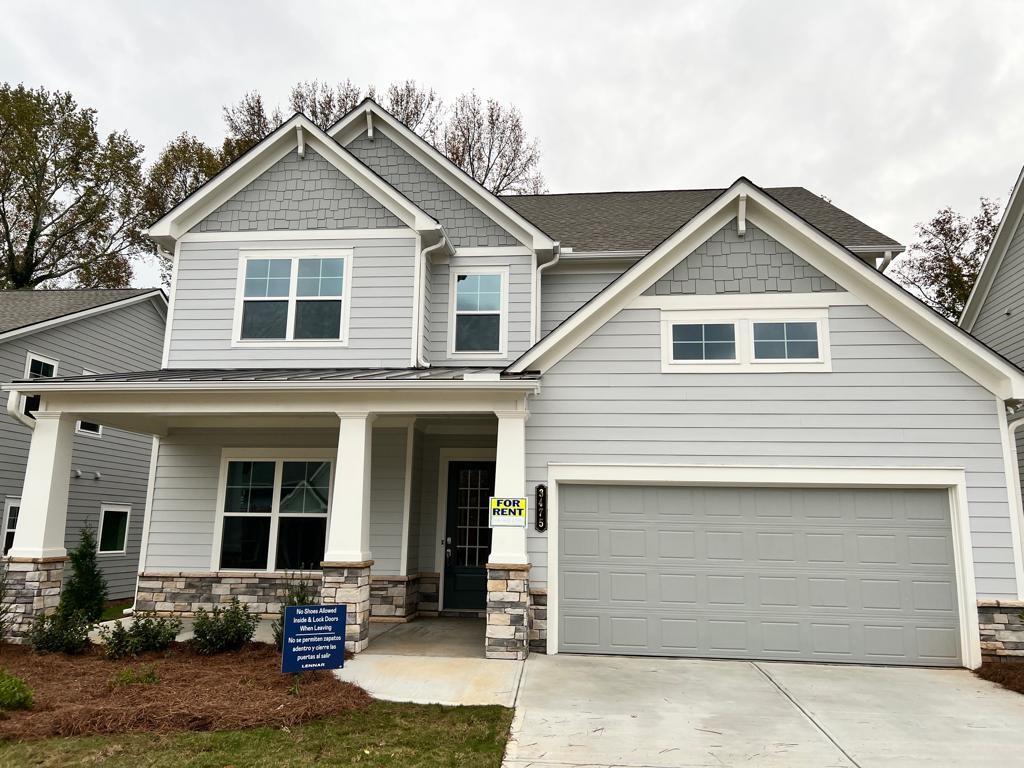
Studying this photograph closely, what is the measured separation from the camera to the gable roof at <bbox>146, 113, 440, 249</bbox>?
1043 centimetres

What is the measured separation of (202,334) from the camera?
10.5m

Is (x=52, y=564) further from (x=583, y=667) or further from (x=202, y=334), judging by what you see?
(x=583, y=667)

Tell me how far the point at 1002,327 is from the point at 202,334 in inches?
548

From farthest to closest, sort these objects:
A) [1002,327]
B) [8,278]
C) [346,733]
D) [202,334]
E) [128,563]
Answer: [8,278]
[128,563]
[1002,327]
[202,334]
[346,733]

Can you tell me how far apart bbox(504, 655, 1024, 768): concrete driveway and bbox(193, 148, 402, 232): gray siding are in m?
7.08

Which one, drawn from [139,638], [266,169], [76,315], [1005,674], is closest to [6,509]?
[76,315]

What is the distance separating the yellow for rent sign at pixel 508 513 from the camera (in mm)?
7840

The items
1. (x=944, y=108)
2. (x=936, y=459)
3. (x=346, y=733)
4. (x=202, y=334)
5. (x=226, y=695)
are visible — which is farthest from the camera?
(x=944, y=108)

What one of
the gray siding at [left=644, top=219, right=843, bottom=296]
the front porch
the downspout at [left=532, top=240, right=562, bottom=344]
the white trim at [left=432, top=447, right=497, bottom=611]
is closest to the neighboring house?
the front porch

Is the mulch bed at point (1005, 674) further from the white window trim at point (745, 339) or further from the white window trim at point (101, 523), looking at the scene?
the white window trim at point (101, 523)

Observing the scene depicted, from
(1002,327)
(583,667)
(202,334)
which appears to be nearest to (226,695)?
(583,667)

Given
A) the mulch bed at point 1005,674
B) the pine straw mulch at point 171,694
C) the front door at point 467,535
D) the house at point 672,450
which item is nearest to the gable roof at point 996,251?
the house at point 672,450

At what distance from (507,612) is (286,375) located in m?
4.27

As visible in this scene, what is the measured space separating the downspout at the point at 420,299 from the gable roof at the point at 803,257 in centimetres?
225
